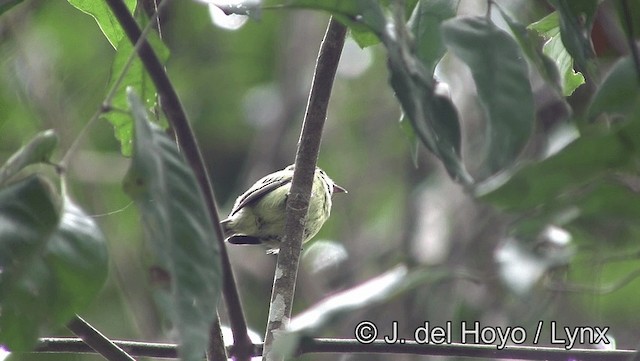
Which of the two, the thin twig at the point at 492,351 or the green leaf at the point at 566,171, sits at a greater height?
the green leaf at the point at 566,171

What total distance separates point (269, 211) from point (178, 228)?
3310mm

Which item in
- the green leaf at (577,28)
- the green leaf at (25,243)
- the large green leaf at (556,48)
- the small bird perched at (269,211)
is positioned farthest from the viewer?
the small bird perched at (269,211)

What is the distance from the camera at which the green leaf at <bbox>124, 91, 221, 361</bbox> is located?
1.31 m

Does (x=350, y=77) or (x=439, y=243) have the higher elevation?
(x=350, y=77)

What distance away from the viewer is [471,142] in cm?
593

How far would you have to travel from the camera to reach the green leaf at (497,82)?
138cm

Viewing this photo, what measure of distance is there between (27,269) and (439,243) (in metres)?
3.90

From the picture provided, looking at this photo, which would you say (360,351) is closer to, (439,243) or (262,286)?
(439,243)

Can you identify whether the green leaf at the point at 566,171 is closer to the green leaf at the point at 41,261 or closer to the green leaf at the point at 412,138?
the green leaf at the point at 412,138

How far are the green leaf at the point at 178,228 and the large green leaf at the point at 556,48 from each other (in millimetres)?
1075

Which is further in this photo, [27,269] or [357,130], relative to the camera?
[357,130]

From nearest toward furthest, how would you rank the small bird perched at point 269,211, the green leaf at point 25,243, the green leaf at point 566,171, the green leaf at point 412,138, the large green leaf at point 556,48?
the green leaf at point 566,171
the green leaf at point 25,243
the green leaf at point 412,138
the large green leaf at point 556,48
the small bird perched at point 269,211

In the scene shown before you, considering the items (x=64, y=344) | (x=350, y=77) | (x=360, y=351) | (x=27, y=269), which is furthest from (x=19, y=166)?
(x=350, y=77)

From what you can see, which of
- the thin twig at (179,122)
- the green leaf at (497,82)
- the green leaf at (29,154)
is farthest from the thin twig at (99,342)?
the green leaf at (497,82)
